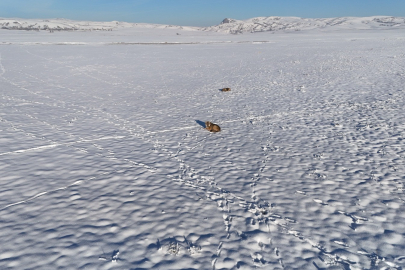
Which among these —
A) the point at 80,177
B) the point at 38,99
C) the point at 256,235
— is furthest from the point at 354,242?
→ the point at 38,99

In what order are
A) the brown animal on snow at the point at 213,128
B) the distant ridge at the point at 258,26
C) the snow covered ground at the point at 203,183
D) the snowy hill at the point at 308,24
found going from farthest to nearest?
the snowy hill at the point at 308,24
the distant ridge at the point at 258,26
the brown animal on snow at the point at 213,128
the snow covered ground at the point at 203,183

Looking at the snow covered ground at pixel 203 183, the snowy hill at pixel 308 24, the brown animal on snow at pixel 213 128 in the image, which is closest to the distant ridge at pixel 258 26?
the snowy hill at pixel 308 24

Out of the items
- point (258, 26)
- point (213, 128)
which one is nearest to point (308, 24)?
point (258, 26)

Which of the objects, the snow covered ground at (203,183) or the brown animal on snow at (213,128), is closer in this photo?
the snow covered ground at (203,183)

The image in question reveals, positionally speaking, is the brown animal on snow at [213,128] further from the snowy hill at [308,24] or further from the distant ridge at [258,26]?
the snowy hill at [308,24]

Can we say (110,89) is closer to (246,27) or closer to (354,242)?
(354,242)

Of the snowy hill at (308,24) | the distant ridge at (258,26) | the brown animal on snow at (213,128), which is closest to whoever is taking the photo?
the brown animal on snow at (213,128)

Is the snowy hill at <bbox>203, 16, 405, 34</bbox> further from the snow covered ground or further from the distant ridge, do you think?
the snow covered ground

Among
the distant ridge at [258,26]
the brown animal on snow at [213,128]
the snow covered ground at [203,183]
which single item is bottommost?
the snow covered ground at [203,183]
